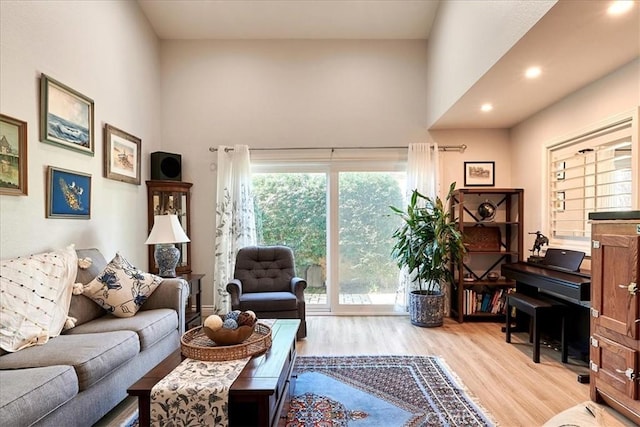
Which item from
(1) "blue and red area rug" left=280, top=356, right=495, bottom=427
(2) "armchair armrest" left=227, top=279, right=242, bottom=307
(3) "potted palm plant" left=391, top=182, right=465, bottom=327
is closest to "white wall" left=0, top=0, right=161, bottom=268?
(2) "armchair armrest" left=227, top=279, right=242, bottom=307

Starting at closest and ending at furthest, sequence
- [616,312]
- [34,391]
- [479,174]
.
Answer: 1. [34,391]
2. [616,312]
3. [479,174]

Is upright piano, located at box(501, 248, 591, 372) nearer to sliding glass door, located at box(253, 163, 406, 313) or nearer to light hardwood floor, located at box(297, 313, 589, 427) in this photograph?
light hardwood floor, located at box(297, 313, 589, 427)

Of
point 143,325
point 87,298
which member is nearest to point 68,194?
point 87,298

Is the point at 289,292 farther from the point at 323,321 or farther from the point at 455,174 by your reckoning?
the point at 455,174

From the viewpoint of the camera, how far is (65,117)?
9.64 ft

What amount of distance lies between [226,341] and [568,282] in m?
2.55

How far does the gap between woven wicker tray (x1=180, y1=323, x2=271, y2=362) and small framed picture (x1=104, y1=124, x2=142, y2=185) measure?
2134mm

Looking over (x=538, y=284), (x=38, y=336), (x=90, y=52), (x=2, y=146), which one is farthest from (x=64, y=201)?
(x=538, y=284)

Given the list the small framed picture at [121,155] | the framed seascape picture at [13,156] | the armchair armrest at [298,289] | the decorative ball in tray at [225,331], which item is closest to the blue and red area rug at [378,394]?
the decorative ball in tray at [225,331]

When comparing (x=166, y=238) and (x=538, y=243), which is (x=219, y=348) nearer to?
(x=166, y=238)

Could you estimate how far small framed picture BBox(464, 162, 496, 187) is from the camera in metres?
4.58

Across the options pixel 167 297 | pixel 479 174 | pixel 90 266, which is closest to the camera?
pixel 90 266

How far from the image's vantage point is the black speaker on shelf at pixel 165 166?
429cm

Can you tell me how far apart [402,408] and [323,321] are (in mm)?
2096
